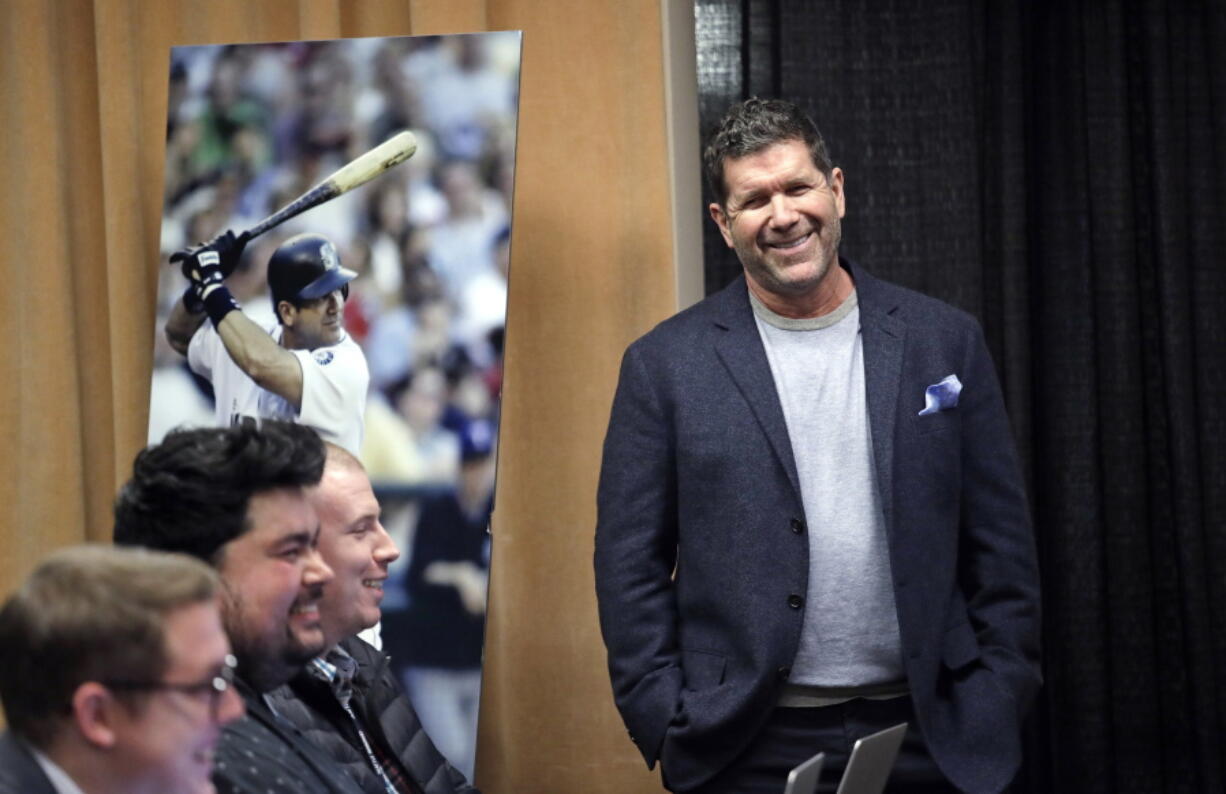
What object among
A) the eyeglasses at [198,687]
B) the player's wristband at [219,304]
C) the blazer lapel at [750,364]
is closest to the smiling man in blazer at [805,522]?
the blazer lapel at [750,364]

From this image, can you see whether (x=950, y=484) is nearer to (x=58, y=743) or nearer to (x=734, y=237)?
(x=734, y=237)

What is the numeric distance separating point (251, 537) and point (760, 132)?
3.71ft

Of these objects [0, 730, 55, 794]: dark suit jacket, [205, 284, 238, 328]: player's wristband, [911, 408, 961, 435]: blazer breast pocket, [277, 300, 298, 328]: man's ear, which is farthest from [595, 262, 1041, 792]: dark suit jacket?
[0, 730, 55, 794]: dark suit jacket

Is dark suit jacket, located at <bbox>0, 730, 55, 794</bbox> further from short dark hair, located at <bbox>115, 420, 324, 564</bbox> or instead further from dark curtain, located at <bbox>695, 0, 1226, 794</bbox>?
dark curtain, located at <bbox>695, 0, 1226, 794</bbox>

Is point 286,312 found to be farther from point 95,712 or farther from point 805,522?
point 95,712

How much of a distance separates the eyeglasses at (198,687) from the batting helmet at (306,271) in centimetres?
186

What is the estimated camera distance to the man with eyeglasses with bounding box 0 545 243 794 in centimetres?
126

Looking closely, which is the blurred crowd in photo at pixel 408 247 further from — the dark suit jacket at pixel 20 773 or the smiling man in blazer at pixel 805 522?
the dark suit jacket at pixel 20 773

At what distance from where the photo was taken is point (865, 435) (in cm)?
239

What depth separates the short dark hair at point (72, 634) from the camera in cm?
126

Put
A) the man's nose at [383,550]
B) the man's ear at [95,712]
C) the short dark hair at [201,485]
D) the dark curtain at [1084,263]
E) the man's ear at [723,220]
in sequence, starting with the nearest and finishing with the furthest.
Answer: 1. the man's ear at [95,712]
2. the short dark hair at [201,485]
3. the man's nose at [383,550]
4. the man's ear at [723,220]
5. the dark curtain at [1084,263]

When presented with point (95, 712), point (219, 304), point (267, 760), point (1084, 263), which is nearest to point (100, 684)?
point (95, 712)

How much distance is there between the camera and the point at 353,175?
317 centimetres

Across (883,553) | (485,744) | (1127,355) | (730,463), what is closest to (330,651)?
(730,463)
